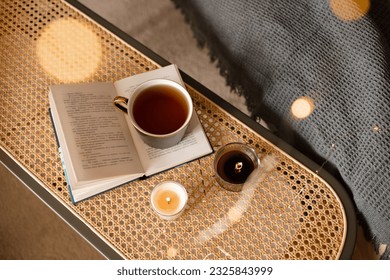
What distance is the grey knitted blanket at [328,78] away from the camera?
0.75 metres

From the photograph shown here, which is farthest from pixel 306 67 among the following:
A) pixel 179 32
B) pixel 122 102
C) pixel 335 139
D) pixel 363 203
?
pixel 179 32

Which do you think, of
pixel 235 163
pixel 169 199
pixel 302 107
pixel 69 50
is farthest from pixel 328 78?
pixel 69 50

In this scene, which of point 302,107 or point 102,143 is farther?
point 302,107

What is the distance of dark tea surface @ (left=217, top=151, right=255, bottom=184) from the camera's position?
0.72 m

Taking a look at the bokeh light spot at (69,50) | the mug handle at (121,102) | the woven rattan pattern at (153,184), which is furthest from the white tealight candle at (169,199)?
the bokeh light spot at (69,50)

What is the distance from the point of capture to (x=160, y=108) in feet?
2.28

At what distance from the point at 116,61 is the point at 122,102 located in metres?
0.17

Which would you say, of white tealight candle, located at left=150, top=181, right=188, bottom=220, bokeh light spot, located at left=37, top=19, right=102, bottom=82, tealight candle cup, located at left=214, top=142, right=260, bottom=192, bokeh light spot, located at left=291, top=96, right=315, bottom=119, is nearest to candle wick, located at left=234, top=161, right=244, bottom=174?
tealight candle cup, located at left=214, top=142, right=260, bottom=192

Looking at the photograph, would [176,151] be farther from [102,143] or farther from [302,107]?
[302,107]

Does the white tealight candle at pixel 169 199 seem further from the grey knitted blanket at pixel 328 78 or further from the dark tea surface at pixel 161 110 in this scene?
the grey knitted blanket at pixel 328 78

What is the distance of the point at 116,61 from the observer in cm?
81

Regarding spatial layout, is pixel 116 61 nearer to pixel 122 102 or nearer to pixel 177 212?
pixel 122 102

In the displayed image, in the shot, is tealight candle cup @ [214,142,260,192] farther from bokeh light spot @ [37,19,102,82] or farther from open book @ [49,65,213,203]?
bokeh light spot @ [37,19,102,82]

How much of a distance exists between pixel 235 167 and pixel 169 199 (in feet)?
0.44
